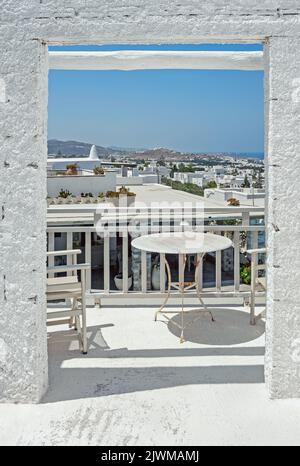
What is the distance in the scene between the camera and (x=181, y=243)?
163 inches

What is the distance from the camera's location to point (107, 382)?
2904 millimetres

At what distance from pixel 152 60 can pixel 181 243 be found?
66.8 inches

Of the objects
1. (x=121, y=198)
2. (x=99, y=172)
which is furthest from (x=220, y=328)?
(x=99, y=172)

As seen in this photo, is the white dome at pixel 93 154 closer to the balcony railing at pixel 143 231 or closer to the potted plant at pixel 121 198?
the potted plant at pixel 121 198

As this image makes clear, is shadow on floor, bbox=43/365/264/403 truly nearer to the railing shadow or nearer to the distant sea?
the railing shadow

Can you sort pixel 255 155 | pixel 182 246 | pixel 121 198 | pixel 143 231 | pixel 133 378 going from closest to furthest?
pixel 133 378 < pixel 182 246 < pixel 143 231 < pixel 255 155 < pixel 121 198

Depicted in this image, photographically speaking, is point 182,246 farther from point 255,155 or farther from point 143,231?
point 255,155

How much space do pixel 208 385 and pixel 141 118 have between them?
39.8 ft

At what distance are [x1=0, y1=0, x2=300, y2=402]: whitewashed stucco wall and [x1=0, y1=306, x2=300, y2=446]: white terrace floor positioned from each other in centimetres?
32

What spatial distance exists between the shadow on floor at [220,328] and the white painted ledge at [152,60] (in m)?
2.38

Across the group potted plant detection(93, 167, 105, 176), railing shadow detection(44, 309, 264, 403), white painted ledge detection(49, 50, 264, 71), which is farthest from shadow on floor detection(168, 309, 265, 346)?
potted plant detection(93, 167, 105, 176)

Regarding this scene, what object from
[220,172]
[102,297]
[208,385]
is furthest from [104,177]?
[208,385]

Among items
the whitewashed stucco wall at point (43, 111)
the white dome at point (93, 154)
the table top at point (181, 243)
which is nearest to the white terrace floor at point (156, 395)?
the whitewashed stucco wall at point (43, 111)

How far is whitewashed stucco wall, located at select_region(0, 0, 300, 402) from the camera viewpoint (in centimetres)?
242
